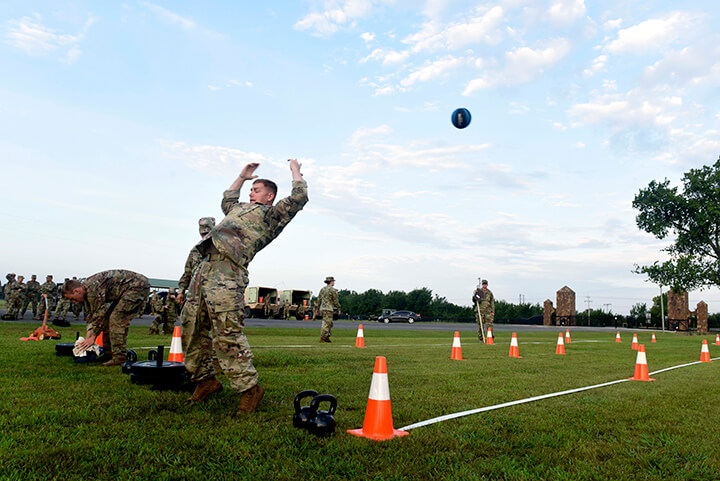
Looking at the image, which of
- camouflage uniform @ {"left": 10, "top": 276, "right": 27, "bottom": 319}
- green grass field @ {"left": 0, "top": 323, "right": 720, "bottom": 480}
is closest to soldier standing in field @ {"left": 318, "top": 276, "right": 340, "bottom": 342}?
green grass field @ {"left": 0, "top": 323, "right": 720, "bottom": 480}

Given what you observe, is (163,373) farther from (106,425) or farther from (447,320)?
(447,320)

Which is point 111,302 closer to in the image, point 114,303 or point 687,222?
point 114,303

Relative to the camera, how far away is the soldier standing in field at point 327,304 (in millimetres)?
16016

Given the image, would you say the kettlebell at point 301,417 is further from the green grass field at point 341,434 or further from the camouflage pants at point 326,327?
the camouflage pants at point 326,327

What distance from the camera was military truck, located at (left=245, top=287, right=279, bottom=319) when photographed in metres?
44.7

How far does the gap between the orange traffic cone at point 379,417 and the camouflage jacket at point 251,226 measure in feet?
5.23

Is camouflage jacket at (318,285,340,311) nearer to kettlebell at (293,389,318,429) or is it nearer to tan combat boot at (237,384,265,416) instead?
tan combat boot at (237,384,265,416)

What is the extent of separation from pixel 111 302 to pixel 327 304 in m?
9.02

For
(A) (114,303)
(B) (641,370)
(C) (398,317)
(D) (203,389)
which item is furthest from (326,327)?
(C) (398,317)

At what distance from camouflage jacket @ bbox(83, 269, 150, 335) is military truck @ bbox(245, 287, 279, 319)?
1425 inches

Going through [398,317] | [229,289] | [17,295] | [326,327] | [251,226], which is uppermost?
[251,226]

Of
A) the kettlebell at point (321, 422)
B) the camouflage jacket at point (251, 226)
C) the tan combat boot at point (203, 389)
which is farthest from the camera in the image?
the tan combat boot at point (203, 389)

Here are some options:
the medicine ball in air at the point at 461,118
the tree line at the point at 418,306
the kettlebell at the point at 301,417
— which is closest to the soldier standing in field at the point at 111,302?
the kettlebell at the point at 301,417

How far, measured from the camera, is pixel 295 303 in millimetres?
48531
